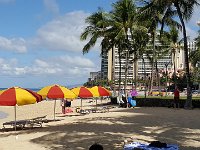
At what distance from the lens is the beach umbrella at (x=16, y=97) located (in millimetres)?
16047

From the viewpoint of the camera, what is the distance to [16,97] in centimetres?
1611

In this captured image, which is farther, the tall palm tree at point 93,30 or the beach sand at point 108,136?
the tall palm tree at point 93,30

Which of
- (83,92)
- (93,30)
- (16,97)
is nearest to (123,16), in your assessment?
(93,30)

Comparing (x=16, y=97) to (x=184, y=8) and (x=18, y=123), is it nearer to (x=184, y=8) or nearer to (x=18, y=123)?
(x=18, y=123)

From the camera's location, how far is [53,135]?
1511 centimetres

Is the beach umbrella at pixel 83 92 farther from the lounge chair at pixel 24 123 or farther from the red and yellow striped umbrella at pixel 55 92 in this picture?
the lounge chair at pixel 24 123

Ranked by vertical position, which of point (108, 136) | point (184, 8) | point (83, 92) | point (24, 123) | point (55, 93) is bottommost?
point (108, 136)

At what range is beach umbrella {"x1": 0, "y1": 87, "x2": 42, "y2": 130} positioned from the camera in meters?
16.0

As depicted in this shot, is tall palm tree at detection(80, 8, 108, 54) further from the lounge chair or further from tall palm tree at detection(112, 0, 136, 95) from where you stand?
the lounge chair

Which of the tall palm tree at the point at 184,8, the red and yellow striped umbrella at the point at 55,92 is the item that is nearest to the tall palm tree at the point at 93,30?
the tall palm tree at the point at 184,8

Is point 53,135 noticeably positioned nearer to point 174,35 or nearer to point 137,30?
point 137,30

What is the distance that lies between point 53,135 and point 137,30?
24142 millimetres

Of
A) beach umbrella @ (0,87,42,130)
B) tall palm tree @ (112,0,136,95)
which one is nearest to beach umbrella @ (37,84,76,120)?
beach umbrella @ (0,87,42,130)

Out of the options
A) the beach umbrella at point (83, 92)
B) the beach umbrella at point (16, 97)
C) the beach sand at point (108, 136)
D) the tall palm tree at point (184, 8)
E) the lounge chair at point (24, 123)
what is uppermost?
the tall palm tree at point (184, 8)
